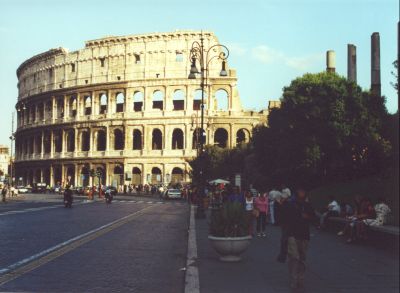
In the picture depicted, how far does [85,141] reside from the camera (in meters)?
Answer: 85.8

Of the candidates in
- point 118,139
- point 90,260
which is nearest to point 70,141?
point 118,139

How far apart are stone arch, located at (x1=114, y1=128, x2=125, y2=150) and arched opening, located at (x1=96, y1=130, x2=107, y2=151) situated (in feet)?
5.07

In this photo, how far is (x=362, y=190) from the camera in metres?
28.0

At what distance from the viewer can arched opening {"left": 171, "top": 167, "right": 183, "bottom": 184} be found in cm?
7800

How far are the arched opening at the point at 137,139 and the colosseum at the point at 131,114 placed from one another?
152 millimetres

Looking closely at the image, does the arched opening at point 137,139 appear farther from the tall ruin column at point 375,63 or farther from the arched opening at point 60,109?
the tall ruin column at point 375,63

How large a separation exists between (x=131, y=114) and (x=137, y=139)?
421 cm

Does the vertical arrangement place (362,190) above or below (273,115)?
below

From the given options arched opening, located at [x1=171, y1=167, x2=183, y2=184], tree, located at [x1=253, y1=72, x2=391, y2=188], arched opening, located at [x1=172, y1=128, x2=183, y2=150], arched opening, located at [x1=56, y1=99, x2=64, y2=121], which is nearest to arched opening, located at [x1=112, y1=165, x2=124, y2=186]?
arched opening, located at [x1=171, y1=167, x2=183, y2=184]

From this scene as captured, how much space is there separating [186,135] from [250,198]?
59.5 meters

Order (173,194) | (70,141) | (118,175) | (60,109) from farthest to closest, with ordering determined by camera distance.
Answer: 1. (60,109)
2. (70,141)
3. (118,175)
4. (173,194)

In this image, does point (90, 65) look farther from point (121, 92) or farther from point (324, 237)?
point (324, 237)

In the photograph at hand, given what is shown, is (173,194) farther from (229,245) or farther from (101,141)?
(229,245)

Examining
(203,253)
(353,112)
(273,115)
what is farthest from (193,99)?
(203,253)
